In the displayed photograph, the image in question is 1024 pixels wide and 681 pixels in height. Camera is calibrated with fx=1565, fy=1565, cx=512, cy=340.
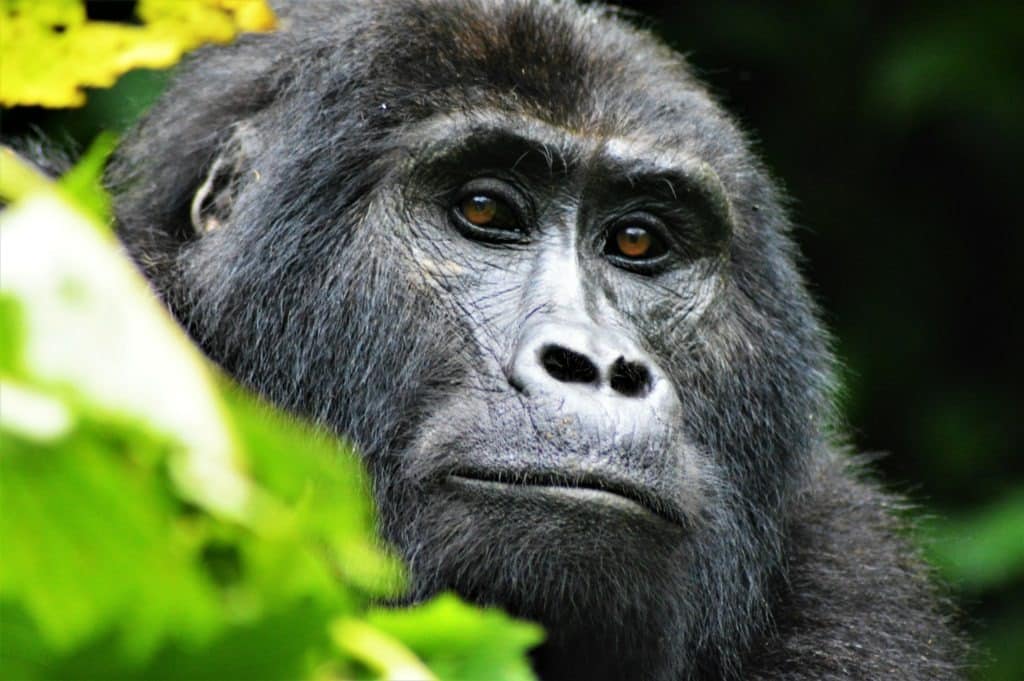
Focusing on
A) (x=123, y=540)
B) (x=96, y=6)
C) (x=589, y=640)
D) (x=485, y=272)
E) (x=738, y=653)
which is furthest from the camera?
(x=96, y=6)

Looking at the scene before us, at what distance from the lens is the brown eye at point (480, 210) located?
3879 mm

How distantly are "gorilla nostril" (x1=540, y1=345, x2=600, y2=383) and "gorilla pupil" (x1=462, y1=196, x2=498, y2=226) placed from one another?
0.57 meters

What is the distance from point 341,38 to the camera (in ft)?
13.0

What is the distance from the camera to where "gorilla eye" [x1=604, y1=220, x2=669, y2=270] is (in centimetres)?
411

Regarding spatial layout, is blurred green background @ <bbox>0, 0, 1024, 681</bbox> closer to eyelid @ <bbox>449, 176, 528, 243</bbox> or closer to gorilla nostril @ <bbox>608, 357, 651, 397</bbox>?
eyelid @ <bbox>449, 176, 528, 243</bbox>

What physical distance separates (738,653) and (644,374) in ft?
3.21

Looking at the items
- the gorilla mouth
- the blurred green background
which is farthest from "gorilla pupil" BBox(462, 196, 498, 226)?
the blurred green background

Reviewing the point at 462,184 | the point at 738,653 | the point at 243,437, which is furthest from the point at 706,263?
the point at 243,437

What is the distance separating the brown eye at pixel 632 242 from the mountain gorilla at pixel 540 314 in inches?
0.4

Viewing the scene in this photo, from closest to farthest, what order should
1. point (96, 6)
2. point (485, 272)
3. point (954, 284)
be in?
point (485, 272), point (96, 6), point (954, 284)

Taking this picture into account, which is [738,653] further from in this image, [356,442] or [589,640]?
[356,442]

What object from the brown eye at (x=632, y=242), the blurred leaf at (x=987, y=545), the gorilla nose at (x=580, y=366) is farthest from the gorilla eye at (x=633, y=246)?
the blurred leaf at (x=987, y=545)

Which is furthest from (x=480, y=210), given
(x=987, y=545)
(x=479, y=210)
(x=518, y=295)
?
(x=987, y=545)

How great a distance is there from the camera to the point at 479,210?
3893mm
